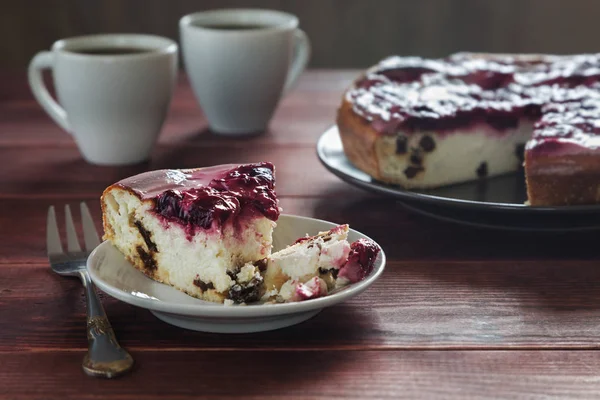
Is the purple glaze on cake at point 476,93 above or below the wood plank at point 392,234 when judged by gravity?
above

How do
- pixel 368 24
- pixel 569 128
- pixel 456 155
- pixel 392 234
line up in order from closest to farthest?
pixel 392 234, pixel 569 128, pixel 456 155, pixel 368 24

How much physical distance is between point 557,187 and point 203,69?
3.01ft

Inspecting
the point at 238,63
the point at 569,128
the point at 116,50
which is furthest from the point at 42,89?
the point at 569,128

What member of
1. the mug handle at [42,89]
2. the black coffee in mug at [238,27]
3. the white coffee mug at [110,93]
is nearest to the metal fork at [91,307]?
the white coffee mug at [110,93]

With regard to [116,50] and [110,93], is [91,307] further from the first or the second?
[116,50]

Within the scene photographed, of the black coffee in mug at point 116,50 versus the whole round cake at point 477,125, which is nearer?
the whole round cake at point 477,125

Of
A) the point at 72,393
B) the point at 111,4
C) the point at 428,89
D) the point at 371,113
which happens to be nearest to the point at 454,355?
the point at 72,393

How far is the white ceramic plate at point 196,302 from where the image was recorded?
98 centimetres

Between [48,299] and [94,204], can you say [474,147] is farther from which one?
[48,299]

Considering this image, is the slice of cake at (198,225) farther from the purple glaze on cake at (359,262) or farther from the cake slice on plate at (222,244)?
the purple glaze on cake at (359,262)

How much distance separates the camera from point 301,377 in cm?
96

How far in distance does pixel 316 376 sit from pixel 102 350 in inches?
10.0

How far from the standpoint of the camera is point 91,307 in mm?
1096

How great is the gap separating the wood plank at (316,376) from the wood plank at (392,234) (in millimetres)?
336
